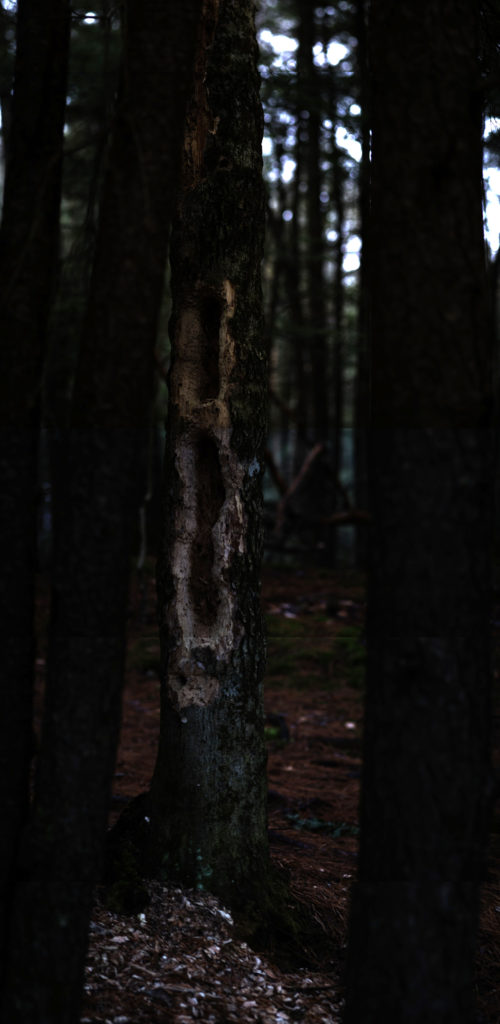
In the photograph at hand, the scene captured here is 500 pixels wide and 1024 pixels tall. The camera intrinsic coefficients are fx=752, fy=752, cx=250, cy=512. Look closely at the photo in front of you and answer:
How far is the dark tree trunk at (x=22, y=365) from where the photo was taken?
2.23 metres

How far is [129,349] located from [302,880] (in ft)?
9.78

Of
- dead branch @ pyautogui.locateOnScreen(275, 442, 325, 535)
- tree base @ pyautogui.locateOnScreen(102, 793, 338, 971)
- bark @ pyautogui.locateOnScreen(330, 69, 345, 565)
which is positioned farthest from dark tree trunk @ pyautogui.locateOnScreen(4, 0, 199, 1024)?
bark @ pyautogui.locateOnScreen(330, 69, 345, 565)

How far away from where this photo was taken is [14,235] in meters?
2.26

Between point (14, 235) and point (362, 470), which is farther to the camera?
point (362, 470)

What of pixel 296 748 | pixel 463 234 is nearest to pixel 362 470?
pixel 296 748

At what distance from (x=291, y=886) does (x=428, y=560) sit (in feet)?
7.70

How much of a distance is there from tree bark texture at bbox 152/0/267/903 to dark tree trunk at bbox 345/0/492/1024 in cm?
112

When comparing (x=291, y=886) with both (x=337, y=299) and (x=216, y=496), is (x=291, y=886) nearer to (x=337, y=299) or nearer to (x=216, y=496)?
(x=216, y=496)

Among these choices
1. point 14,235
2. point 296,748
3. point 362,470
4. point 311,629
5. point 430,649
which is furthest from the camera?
point 362,470

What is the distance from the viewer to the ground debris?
253 centimetres

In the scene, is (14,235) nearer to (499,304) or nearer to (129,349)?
(129,349)

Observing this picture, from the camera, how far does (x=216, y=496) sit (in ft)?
10.9

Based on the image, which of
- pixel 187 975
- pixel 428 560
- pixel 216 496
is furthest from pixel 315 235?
pixel 187 975

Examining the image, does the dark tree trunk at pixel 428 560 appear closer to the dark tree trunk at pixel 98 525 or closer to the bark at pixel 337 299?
the dark tree trunk at pixel 98 525
